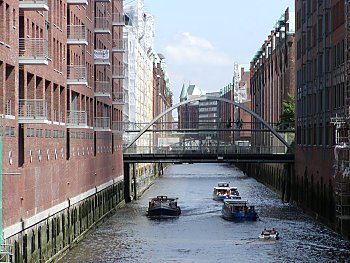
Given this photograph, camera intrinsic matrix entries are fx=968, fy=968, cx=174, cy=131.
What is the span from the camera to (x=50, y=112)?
4984cm

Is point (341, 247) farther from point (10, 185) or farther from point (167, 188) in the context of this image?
point (167, 188)

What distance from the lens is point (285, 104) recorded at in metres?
110

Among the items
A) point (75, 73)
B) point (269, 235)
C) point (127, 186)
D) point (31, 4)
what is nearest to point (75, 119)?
point (75, 73)

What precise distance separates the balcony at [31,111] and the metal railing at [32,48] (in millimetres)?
1986

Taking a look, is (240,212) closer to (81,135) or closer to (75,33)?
(81,135)

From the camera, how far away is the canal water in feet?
164

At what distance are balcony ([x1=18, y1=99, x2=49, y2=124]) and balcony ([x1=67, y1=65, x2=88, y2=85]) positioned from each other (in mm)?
11931

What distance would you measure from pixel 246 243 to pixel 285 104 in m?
55.2

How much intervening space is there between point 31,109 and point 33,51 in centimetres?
256

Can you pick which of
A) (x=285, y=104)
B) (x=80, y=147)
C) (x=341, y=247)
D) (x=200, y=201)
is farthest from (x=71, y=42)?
(x=285, y=104)

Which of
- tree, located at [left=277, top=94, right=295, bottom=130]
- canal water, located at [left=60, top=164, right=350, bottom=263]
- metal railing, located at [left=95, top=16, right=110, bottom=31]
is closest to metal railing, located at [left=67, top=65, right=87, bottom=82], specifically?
→ canal water, located at [left=60, top=164, right=350, bottom=263]

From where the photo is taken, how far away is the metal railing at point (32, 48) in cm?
4134

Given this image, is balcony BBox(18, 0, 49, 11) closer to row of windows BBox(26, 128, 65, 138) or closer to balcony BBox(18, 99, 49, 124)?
balcony BBox(18, 99, 49, 124)

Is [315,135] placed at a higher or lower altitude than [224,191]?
higher
